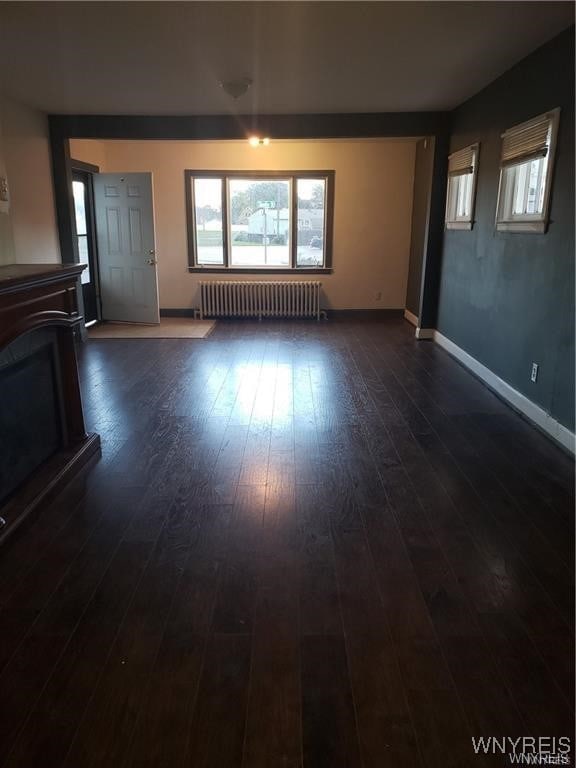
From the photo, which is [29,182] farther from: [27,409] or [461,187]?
[461,187]

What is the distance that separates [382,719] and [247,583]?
0.73 metres

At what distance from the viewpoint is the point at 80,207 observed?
700 cm

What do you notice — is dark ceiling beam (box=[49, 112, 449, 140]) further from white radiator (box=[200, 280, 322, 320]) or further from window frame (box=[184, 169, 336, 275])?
white radiator (box=[200, 280, 322, 320])

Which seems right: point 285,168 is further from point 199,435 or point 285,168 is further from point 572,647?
point 572,647

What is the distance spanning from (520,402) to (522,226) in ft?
4.31

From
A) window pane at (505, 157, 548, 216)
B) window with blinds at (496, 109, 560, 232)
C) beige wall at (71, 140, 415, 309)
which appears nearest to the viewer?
window with blinds at (496, 109, 560, 232)

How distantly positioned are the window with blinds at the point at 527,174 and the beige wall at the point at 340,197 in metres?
3.42

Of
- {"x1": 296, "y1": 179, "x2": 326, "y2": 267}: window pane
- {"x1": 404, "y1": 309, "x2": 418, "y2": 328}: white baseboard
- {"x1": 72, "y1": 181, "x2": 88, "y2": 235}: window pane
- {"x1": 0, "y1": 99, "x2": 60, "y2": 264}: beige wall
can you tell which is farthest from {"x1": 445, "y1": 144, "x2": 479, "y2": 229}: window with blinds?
{"x1": 72, "y1": 181, "x2": 88, "y2": 235}: window pane

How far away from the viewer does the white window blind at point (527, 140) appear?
357cm

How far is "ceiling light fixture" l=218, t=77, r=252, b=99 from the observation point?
14.3 feet

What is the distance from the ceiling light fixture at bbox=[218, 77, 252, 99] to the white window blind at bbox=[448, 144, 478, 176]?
7.16ft

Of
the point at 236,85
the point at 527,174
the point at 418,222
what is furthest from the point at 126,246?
the point at 527,174

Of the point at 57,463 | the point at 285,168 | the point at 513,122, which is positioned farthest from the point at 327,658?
the point at 285,168

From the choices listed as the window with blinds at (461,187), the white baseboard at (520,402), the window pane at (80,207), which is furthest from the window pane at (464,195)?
the window pane at (80,207)
